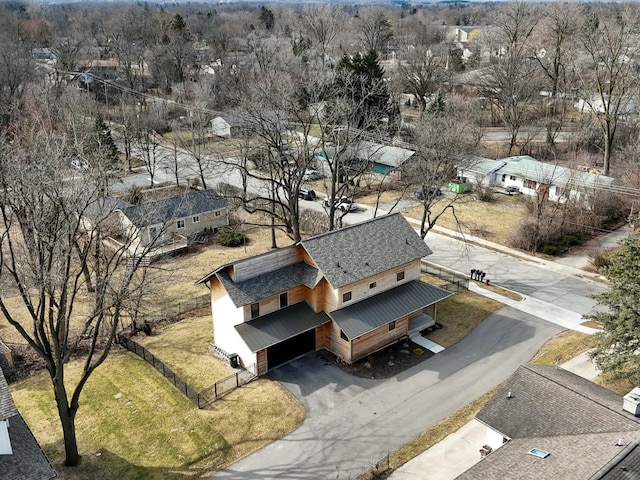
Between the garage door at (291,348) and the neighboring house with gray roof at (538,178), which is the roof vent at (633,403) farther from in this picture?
the neighboring house with gray roof at (538,178)

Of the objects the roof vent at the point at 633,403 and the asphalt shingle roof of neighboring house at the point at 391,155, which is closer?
the roof vent at the point at 633,403

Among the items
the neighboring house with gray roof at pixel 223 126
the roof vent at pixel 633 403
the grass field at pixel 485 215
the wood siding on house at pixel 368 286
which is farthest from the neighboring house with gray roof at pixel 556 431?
the neighboring house with gray roof at pixel 223 126

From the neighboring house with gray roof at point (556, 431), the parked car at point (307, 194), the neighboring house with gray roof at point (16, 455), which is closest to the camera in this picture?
the neighboring house with gray roof at point (556, 431)

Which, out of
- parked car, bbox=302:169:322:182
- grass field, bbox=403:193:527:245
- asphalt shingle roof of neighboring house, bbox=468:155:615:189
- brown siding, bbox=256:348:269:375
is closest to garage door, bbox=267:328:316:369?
brown siding, bbox=256:348:269:375

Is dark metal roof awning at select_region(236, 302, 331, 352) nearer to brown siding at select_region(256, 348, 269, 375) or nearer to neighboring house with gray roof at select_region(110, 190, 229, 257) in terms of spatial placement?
brown siding at select_region(256, 348, 269, 375)

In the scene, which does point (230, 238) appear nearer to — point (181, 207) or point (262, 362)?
point (181, 207)

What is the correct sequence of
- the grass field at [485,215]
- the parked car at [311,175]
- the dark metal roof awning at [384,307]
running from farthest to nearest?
the parked car at [311,175], the grass field at [485,215], the dark metal roof awning at [384,307]
